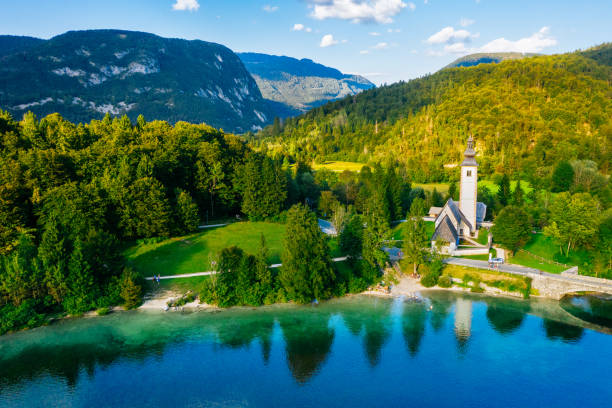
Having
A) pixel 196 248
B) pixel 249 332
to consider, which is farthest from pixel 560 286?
pixel 196 248

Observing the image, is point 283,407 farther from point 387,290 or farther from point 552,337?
point 552,337

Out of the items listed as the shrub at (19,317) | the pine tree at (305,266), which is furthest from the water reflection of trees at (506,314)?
the shrub at (19,317)

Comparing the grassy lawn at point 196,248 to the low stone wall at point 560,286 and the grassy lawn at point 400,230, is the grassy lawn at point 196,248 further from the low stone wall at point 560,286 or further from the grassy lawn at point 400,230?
the low stone wall at point 560,286

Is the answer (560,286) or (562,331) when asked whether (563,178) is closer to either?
(560,286)

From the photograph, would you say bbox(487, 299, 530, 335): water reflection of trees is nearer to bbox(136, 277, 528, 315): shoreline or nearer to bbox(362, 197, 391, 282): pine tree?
bbox(136, 277, 528, 315): shoreline

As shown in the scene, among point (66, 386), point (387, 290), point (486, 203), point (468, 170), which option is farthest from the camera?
point (486, 203)

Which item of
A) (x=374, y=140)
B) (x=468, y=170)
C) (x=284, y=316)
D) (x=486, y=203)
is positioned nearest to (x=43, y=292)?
(x=284, y=316)
